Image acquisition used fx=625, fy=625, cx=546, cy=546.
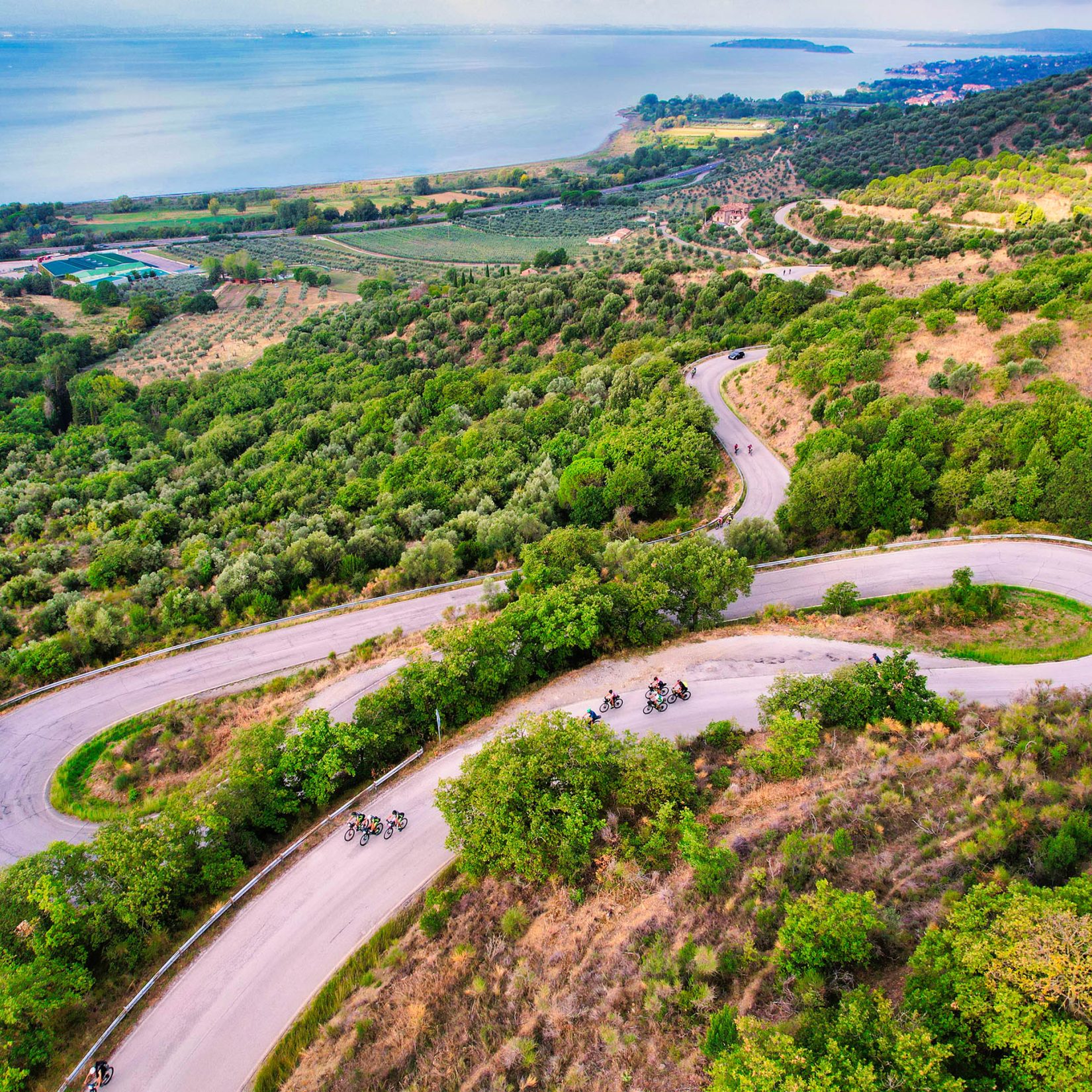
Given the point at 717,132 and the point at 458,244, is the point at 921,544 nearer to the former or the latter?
the point at 458,244

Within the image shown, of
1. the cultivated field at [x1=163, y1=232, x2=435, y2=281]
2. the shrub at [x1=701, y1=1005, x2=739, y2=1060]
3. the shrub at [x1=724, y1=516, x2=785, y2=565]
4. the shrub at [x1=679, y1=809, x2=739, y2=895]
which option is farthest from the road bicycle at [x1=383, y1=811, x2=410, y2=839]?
the cultivated field at [x1=163, y1=232, x2=435, y2=281]

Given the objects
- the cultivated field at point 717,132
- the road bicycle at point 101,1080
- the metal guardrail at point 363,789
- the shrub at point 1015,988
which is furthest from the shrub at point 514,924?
the cultivated field at point 717,132

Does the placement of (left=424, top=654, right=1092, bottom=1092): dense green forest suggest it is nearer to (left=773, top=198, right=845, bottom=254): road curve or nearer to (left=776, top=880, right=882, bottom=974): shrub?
(left=776, top=880, right=882, bottom=974): shrub

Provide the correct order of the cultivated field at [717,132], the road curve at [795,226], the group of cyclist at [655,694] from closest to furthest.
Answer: the group of cyclist at [655,694] → the road curve at [795,226] → the cultivated field at [717,132]

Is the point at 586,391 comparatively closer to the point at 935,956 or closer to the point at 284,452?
the point at 284,452

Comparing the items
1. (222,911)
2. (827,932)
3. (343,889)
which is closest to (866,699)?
(827,932)

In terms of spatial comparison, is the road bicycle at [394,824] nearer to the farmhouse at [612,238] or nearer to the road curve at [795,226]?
the road curve at [795,226]
